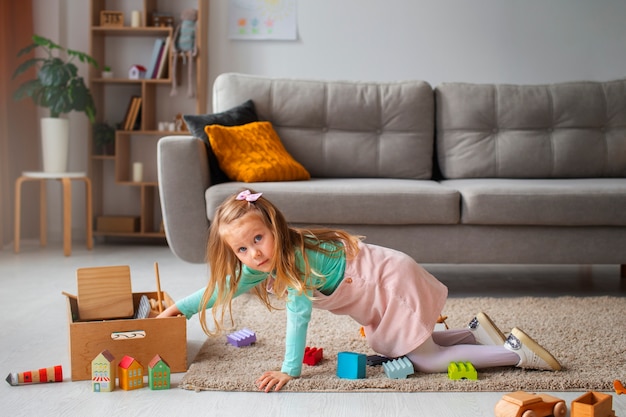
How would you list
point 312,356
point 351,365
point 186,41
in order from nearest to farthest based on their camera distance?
point 351,365, point 312,356, point 186,41

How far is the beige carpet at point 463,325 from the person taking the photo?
5.90 feet

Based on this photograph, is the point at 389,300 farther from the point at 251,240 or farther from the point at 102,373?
the point at 102,373

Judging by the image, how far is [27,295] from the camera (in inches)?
116

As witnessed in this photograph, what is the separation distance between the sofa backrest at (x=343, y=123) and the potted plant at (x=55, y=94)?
1032 mm

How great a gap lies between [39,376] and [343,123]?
81.6 inches

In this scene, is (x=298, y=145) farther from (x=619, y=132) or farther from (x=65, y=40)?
(x=65, y=40)

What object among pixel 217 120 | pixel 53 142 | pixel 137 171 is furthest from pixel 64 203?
pixel 217 120

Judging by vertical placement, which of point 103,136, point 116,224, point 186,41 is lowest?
point 116,224

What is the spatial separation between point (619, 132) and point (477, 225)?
44.8 inches

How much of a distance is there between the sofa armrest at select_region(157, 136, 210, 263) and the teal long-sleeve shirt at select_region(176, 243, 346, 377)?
924 mm

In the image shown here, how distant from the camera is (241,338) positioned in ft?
7.03

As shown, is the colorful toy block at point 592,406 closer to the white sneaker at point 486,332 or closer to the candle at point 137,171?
the white sneaker at point 486,332

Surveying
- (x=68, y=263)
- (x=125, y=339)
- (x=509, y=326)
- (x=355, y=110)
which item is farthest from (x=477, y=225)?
(x=68, y=263)

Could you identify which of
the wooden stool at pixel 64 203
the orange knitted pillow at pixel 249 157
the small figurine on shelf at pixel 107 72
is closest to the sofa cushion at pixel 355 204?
the orange knitted pillow at pixel 249 157
